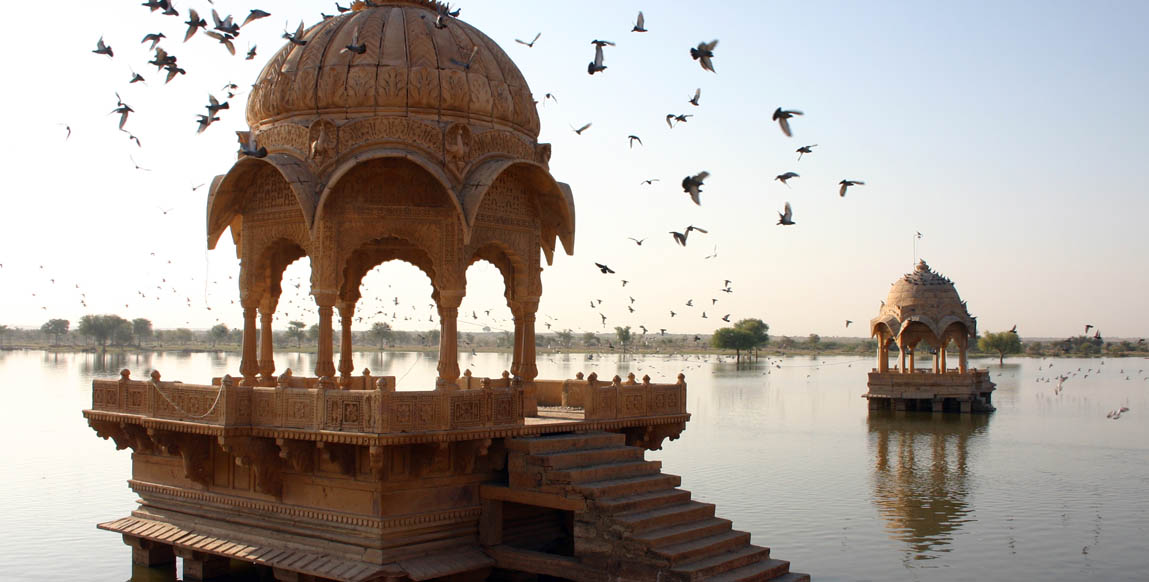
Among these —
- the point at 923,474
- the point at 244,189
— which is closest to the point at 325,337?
the point at 244,189

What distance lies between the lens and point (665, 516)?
10.7 meters

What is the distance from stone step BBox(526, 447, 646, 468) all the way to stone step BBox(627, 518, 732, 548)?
1.22m

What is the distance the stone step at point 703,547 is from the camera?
1003 cm

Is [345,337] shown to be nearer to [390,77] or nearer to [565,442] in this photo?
[390,77]

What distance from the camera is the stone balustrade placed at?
1041cm

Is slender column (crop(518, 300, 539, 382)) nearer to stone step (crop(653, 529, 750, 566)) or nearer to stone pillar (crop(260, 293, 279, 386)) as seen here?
stone pillar (crop(260, 293, 279, 386))

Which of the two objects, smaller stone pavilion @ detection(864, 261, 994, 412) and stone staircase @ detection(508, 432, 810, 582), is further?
smaller stone pavilion @ detection(864, 261, 994, 412)

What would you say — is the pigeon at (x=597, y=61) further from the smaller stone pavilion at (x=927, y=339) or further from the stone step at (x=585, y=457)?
the smaller stone pavilion at (x=927, y=339)

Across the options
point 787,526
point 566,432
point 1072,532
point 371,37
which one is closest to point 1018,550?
point 1072,532

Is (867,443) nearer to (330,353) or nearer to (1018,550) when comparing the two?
(1018,550)

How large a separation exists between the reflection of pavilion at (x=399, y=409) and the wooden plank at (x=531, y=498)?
0.03 metres

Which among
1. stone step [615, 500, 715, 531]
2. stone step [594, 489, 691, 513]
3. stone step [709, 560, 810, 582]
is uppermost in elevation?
stone step [594, 489, 691, 513]

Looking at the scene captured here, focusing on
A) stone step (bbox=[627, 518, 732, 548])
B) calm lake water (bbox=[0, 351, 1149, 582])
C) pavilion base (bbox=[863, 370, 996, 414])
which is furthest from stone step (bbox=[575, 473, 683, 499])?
pavilion base (bbox=[863, 370, 996, 414])

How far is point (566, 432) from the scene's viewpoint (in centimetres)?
1220
